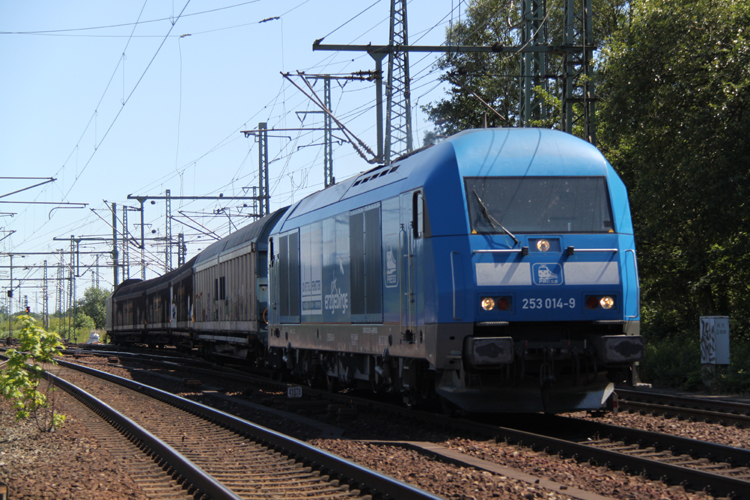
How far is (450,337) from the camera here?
29.4 feet

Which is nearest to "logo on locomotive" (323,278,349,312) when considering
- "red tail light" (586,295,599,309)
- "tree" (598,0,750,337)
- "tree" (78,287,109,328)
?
"red tail light" (586,295,599,309)

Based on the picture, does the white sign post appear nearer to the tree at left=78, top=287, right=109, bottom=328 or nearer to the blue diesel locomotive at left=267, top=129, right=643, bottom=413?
the blue diesel locomotive at left=267, top=129, right=643, bottom=413

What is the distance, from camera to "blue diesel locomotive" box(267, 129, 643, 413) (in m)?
8.97

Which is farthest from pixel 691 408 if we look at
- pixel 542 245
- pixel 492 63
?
pixel 492 63

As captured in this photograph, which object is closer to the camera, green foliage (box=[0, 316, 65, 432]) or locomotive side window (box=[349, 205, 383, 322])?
locomotive side window (box=[349, 205, 383, 322])

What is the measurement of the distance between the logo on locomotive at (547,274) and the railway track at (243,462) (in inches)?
123

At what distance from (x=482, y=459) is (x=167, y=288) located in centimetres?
2789

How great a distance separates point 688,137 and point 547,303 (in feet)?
34.0

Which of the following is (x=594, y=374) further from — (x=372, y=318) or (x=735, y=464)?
(x=372, y=318)

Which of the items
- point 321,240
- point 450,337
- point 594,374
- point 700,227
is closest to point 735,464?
point 594,374

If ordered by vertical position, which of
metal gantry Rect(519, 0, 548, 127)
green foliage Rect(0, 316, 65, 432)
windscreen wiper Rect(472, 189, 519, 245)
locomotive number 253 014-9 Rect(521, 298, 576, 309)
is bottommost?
green foliage Rect(0, 316, 65, 432)

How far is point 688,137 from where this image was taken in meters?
17.6

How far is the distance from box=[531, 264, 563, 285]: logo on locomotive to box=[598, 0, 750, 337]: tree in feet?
29.2

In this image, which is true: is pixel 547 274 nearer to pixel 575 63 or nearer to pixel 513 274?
pixel 513 274
